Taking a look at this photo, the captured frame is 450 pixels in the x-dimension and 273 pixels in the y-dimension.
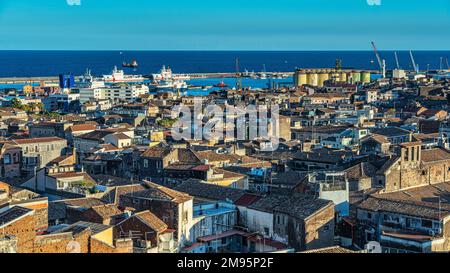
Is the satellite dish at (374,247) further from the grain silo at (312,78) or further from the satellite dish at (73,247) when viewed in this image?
the grain silo at (312,78)

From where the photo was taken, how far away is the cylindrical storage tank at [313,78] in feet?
277

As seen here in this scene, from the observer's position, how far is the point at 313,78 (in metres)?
85.2

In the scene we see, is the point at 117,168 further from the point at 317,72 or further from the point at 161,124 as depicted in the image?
the point at 317,72

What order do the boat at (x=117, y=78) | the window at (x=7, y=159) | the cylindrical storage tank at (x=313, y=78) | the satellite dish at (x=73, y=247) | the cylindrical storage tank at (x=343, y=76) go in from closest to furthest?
the satellite dish at (x=73, y=247) → the window at (x=7, y=159) → the cylindrical storage tank at (x=313, y=78) → the cylindrical storage tank at (x=343, y=76) → the boat at (x=117, y=78)

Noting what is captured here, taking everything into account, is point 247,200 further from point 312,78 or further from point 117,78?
point 117,78

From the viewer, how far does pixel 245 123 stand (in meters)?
32.9

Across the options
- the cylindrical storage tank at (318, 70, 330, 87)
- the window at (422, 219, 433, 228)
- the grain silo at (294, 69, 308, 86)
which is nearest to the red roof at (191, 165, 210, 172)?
the window at (422, 219, 433, 228)

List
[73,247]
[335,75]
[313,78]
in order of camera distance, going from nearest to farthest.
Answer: [73,247]
[313,78]
[335,75]

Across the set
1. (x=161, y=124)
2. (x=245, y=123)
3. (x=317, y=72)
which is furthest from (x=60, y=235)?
(x=317, y=72)

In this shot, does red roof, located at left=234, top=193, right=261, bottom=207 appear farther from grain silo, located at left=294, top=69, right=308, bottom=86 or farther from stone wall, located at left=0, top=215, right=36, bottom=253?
grain silo, located at left=294, top=69, right=308, bottom=86

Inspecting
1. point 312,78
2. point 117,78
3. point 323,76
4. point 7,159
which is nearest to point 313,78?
point 312,78

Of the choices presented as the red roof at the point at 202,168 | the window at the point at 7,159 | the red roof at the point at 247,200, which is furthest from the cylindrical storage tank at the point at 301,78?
the red roof at the point at 247,200

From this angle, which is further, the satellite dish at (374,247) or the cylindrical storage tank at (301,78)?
the cylindrical storage tank at (301,78)

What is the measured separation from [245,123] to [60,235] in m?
23.0
